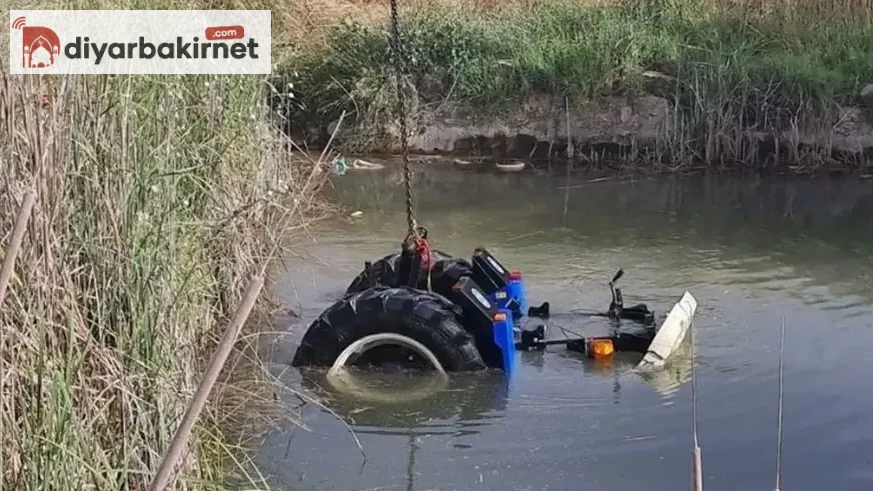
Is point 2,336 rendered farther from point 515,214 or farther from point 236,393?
point 515,214

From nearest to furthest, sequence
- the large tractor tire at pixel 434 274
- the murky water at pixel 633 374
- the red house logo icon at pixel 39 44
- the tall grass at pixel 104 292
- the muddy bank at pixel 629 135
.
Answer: the tall grass at pixel 104 292 → the red house logo icon at pixel 39 44 → the murky water at pixel 633 374 → the large tractor tire at pixel 434 274 → the muddy bank at pixel 629 135

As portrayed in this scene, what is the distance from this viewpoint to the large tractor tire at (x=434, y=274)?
6.01m

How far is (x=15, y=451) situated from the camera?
2.88 m

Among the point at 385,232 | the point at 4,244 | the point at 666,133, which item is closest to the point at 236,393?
the point at 4,244

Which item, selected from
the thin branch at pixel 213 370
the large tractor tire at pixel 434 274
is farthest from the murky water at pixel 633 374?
the thin branch at pixel 213 370

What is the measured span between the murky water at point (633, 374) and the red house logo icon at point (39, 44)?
5.22 ft

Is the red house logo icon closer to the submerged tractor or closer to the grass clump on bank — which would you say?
the submerged tractor

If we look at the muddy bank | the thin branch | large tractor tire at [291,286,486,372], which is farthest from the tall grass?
the muddy bank

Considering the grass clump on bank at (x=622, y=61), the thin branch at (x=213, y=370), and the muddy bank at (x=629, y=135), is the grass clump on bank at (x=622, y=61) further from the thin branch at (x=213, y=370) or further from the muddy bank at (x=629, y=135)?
the thin branch at (x=213, y=370)

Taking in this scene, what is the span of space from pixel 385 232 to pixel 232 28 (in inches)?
93.9

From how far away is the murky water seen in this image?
180 inches

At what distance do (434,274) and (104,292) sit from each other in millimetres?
2824

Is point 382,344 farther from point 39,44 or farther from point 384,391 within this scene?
point 39,44

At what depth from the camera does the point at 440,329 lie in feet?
17.4
